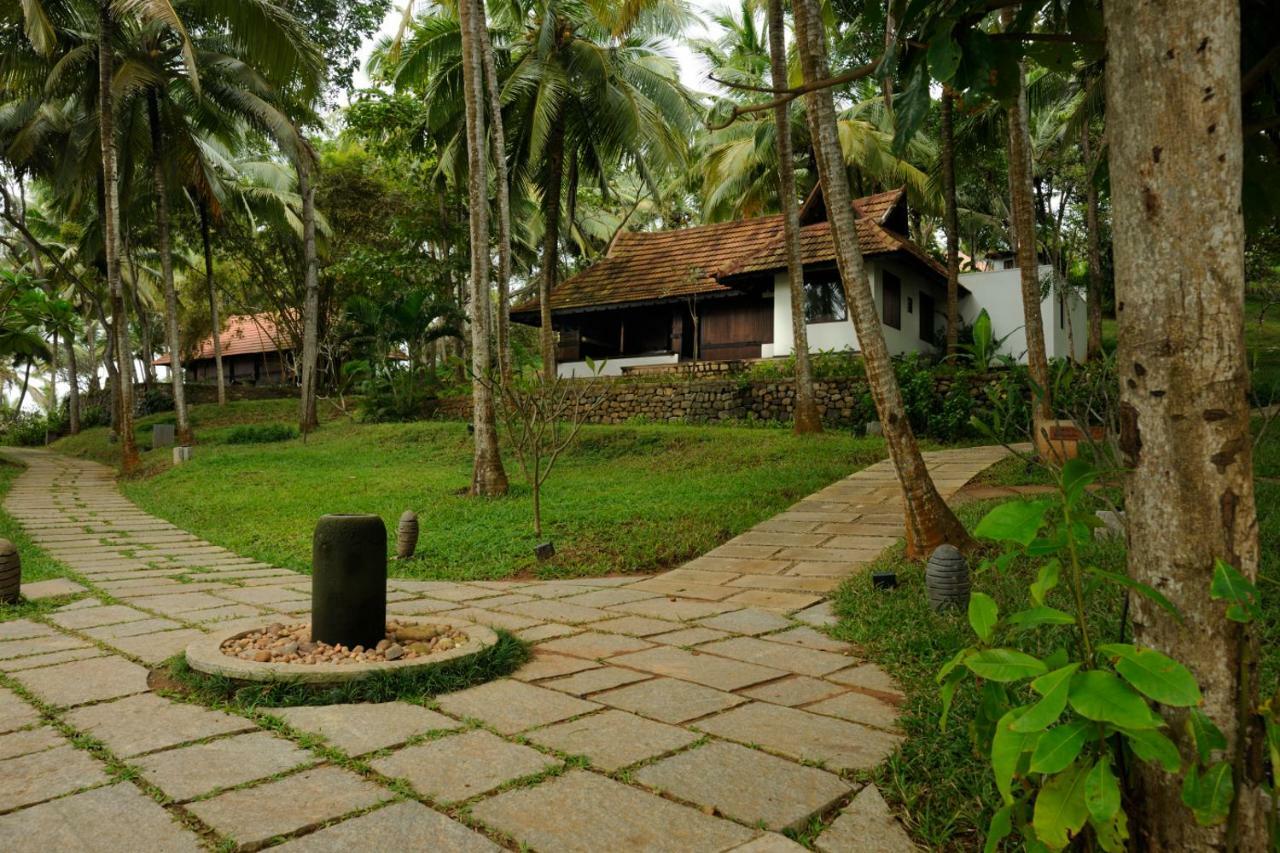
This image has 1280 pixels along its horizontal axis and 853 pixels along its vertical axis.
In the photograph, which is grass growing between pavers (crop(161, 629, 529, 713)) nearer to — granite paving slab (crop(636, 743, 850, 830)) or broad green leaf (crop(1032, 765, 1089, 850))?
granite paving slab (crop(636, 743, 850, 830))

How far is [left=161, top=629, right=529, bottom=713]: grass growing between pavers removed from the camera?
3.34 metres

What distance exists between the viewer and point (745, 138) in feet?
73.0

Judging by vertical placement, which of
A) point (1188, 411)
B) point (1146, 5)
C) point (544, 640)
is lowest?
point (544, 640)

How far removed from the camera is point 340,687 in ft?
11.3

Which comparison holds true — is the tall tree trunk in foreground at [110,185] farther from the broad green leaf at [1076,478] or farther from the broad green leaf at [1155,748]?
the broad green leaf at [1155,748]

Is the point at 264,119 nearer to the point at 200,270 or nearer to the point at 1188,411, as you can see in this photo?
the point at 200,270

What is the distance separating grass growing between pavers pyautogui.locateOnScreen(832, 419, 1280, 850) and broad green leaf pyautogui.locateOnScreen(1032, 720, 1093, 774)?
37cm

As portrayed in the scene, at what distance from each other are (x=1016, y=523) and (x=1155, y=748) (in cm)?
43

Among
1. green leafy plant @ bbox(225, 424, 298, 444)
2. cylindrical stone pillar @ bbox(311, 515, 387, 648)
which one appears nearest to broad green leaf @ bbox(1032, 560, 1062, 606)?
cylindrical stone pillar @ bbox(311, 515, 387, 648)

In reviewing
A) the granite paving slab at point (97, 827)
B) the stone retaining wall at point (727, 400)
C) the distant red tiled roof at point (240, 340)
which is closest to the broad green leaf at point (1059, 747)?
the granite paving slab at point (97, 827)

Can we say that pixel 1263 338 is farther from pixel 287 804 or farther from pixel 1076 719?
pixel 287 804

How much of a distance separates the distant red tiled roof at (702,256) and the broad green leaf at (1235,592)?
15.4 metres

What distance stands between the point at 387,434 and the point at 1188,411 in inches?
603

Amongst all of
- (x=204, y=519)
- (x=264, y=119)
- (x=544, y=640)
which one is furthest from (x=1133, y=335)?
(x=264, y=119)
